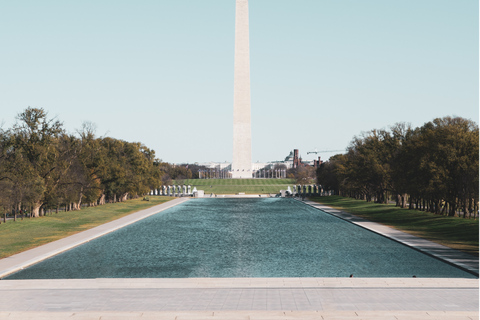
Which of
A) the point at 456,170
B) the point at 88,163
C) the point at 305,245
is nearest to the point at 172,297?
the point at 305,245

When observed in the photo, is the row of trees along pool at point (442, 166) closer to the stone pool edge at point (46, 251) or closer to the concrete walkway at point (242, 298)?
the stone pool edge at point (46, 251)

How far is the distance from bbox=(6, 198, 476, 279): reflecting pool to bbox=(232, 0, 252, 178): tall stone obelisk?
68.4 metres

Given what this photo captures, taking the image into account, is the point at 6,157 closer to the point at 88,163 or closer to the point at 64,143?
the point at 64,143

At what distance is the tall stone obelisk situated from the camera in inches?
4033

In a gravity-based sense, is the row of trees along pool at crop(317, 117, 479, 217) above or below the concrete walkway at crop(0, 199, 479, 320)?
above

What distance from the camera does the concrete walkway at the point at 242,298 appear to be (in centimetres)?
1348

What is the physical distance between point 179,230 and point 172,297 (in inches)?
889

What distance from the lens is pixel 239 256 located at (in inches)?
1006

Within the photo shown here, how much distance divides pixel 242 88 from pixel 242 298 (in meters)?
91.5

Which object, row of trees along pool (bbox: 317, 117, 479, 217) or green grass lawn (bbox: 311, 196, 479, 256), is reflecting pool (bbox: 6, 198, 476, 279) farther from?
row of trees along pool (bbox: 317, 117, 479, 217)

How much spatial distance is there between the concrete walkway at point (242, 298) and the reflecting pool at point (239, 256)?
248cm

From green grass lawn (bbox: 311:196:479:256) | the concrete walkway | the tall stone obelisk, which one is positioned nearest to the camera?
the concrete walkway

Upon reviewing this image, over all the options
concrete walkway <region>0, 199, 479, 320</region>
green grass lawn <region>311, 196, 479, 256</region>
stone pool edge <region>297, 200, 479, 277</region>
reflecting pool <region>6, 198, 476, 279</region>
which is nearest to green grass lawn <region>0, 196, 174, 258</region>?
reflecting pool <region>6, 198, 476, 279</region>

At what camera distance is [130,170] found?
7394 centimetres
